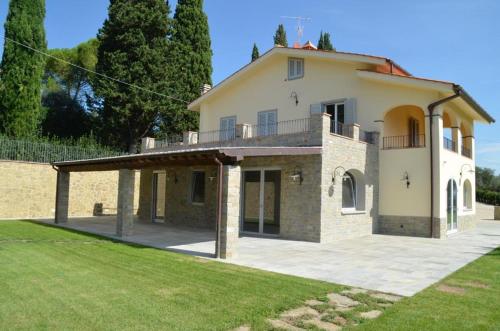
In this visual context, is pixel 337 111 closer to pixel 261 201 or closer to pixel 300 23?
pixel 261 201

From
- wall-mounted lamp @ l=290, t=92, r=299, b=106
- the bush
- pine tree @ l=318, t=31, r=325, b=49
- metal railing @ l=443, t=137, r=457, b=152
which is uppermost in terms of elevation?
pine tree @ l=318, t=31, r=325, b=49

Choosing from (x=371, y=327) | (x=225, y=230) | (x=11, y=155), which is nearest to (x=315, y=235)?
(x=225, y=230)

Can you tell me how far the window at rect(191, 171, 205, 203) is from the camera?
59.5 feet

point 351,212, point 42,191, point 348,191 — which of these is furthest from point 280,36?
point 351,212

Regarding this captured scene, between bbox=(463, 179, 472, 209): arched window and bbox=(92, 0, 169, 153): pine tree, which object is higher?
bbox=(92, 0, 169, 153): pine tree

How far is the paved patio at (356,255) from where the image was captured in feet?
26.8

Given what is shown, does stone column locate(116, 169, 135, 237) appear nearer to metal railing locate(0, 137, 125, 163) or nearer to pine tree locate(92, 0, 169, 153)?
metal railing locate(0, 137, 125, 163)

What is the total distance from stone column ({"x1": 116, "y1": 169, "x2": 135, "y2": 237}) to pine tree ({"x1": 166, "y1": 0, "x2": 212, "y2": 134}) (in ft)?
54.5

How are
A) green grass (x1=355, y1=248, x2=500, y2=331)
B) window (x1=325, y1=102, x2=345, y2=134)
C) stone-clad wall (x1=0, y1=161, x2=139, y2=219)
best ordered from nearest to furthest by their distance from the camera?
green grass (x1=355, y1=248, x2=500, y2=331) < window (x1=325, y1=102, x2=345, y2=134) < stone-clad wall (x1=0, y1=161, x2=139, y2=219)

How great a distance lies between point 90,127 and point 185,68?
880 centimetres

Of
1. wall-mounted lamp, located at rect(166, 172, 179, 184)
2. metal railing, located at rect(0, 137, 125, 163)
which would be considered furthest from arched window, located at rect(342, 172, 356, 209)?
metal railing, located at rect(0, 137, 125, 163)

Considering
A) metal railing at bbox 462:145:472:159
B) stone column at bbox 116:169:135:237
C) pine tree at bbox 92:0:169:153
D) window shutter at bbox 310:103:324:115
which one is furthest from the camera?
pine tree at bbox 92:0:169:153

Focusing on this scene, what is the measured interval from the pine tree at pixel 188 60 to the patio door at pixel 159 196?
35.3 ft

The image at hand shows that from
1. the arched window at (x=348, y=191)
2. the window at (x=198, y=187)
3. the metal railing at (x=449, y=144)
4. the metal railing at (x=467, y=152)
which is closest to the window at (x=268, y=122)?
the window at (x=198, y=187)
